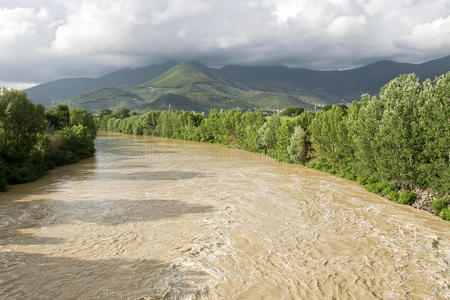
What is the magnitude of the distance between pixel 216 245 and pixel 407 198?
14445 mm

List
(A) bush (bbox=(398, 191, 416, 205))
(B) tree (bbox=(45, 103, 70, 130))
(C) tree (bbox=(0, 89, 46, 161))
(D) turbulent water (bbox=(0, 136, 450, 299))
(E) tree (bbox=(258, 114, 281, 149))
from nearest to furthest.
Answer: (D) turbulent water (bbox=(0, 136, 450, 299)), (A) bush (bbox=(398, 191, 416, 205)), (C) tree (bbox=(0, 89, 46, 161)), (E) tree (bbox=(258, 114, 281, 149)), (B) tree (bbox=(45, 103, 70, 130))

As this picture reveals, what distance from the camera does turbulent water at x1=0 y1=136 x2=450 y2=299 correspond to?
1012 centimetres

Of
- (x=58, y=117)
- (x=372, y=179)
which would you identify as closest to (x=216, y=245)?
(x=372, y=179)

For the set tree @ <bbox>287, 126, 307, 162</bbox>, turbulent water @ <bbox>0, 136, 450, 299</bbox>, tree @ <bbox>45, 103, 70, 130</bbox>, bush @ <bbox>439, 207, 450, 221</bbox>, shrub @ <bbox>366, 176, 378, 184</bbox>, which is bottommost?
turbulent water @ <bbox>0, 136, 450, 299</bbox>

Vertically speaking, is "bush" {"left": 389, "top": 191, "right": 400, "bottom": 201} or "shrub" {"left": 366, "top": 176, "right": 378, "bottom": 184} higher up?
"shrub" {"left": 366, "top": 176, "right": 378, "bottom": 184}

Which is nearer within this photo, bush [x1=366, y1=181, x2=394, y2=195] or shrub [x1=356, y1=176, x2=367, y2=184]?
bush [x1=366, y1=181, x2=394, y2=195]

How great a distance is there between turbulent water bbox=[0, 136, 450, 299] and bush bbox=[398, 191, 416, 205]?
997 mm

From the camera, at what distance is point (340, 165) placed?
2997cm

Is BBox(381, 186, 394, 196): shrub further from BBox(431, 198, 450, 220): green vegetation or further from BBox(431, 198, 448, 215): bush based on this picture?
BBox(431, 198, 448, 215): bush

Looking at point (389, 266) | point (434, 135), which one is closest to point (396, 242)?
point (389, 266)

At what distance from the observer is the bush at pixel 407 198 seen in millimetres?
19891

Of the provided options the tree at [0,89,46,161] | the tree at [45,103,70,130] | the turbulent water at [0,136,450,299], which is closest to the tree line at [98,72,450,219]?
the turbulent water at [0,136,450,299]

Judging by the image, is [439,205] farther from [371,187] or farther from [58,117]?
[58,117]

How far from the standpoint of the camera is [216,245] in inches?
531
